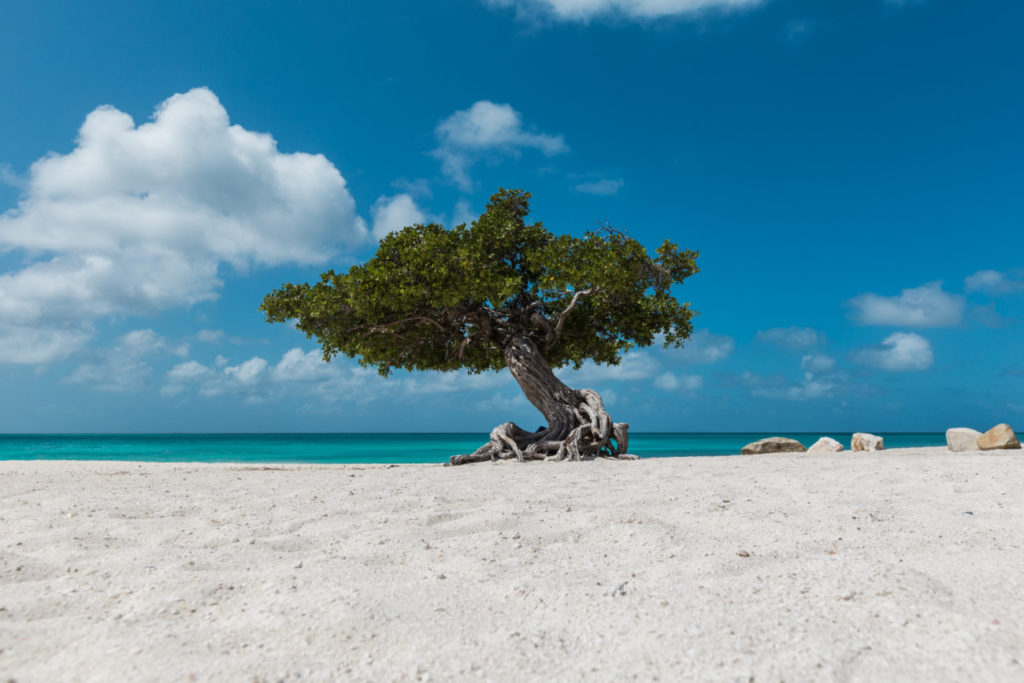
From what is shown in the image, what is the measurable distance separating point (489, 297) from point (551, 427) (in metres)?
3.80

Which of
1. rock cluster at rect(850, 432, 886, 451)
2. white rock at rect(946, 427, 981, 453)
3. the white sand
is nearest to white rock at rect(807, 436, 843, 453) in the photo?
rock cluster at rect(850, 432, 886, 451)

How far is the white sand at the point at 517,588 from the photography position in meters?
2.42

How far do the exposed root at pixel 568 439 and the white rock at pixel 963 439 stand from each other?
8076 millimetres

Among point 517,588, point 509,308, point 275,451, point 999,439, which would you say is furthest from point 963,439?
point 275,451

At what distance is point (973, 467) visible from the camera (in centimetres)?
765

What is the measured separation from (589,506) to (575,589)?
6.82 feet

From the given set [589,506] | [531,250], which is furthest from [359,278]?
[589,506]

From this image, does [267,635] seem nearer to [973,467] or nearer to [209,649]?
[209,649]

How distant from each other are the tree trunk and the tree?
30 mm

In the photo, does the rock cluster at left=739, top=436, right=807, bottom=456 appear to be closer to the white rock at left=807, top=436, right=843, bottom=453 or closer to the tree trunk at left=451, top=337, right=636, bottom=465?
the white rock at left=807, top=436, right=843, bottom=453

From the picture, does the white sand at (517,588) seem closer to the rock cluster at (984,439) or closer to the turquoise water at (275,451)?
the rock cluster at (984,439)

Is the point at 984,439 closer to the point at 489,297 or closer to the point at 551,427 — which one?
the point at 551,427

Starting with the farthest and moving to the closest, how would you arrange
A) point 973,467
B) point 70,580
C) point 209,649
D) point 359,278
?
point 359,278, point 973,467, point 70,580, point 209,649

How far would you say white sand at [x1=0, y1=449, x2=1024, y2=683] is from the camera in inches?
95.4
